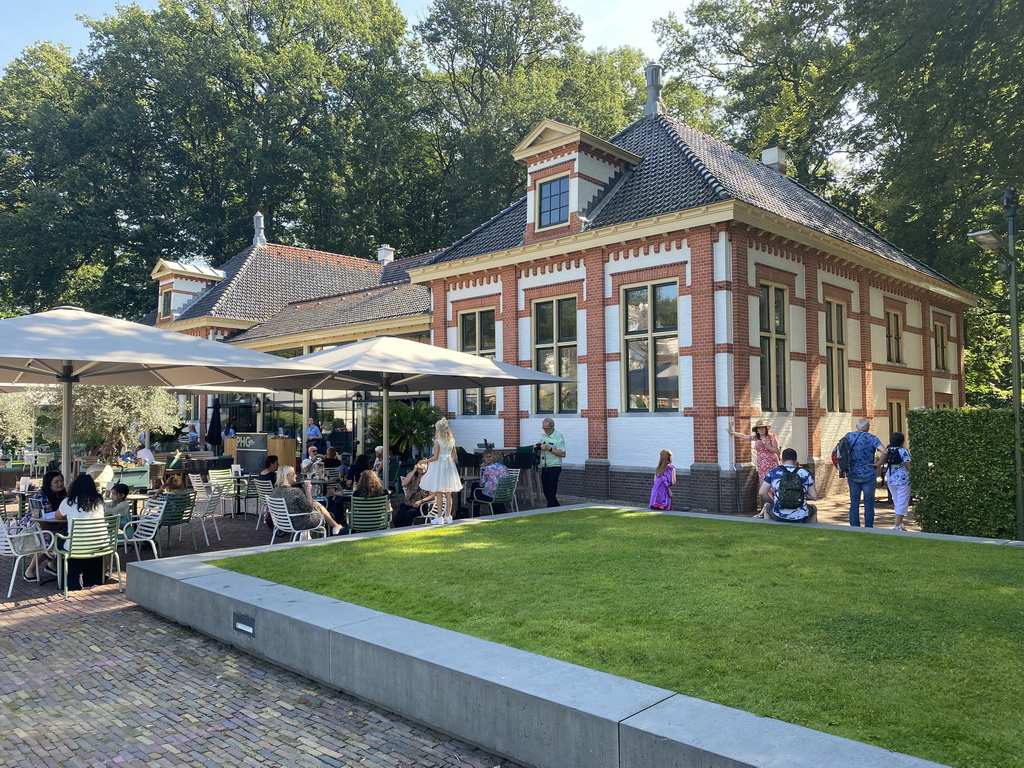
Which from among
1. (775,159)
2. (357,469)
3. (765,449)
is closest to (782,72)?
(775,159)

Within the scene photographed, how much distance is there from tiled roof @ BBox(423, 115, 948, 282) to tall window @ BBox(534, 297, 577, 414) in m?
1.97

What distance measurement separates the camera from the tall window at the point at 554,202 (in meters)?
17.2

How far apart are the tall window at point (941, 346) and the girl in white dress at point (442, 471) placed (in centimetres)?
1928

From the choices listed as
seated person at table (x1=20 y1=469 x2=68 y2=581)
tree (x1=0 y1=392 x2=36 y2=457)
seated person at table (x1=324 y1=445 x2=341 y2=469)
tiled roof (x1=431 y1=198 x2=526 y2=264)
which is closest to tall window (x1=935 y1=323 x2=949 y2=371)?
tiled roof (x1=431 y1=198 x2=526 y2=264)

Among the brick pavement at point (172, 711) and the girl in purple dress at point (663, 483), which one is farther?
the girl in purple dress at point (663, 483)

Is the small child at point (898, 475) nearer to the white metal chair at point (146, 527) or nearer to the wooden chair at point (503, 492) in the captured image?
the wooden chair at point (503, 492)

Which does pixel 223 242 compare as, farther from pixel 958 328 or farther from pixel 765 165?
pixel 958 328

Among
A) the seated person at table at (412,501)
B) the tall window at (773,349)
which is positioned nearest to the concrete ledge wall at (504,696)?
the seated person at table at (412,501)

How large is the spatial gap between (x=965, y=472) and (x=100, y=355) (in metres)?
11.5

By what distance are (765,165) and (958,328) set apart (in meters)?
9.37

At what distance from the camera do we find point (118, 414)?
20141mm

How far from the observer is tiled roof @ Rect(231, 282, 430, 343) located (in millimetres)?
23312

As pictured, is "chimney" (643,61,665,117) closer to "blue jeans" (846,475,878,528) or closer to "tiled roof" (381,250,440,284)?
"tiled roof" (381,250,440,284)

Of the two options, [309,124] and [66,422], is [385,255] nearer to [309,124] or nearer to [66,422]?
[309,124]
